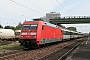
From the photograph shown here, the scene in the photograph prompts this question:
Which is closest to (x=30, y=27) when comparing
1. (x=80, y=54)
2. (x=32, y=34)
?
(x=32, y=34)

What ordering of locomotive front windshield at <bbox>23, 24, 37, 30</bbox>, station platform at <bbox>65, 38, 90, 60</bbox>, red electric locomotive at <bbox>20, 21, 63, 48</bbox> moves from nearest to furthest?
station platform at <bbox>65, 38, 90, 60</bbox>
red electric locomotive at <bbox>20, 21, 63, 48</bbox>
locomotive front windshield at <bbox>23, 24, 37, 30</bbox>

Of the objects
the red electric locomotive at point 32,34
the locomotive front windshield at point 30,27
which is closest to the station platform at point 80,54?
the red electric locomotive at point 32,34

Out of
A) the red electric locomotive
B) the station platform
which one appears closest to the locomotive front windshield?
the red electric locomotive

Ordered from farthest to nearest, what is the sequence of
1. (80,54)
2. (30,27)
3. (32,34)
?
(30,27), (32,34), (80,54)

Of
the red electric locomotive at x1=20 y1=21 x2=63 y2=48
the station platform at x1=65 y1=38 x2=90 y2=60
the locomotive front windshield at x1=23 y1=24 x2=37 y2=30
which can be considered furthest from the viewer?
the locomotive front windshield at x1=23 y1=24 x2=37 y2=30

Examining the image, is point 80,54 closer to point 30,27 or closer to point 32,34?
point 32,34

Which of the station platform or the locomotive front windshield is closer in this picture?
the station platform

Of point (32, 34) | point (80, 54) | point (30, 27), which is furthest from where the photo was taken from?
point (30, 27)

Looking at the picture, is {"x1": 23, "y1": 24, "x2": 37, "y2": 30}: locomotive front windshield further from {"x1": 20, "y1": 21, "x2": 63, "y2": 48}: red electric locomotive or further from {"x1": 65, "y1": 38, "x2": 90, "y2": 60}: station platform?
{"x1": 65, "y1": 38, "x2": 90, "y2": 60}: station platform

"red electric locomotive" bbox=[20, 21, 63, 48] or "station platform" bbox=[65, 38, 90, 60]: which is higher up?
"red electric locomotive" bbox=[20, 21, 63, 48]

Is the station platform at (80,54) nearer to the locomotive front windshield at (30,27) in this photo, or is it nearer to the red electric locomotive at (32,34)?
the red electric locomotive at (32,34)

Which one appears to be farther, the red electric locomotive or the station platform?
the red electric locomotive

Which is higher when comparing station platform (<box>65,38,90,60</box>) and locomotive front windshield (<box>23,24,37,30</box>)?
locomotive front windshield (<box>23,24,37,30</box>)

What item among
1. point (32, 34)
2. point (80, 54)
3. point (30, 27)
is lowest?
point (80, 54)
